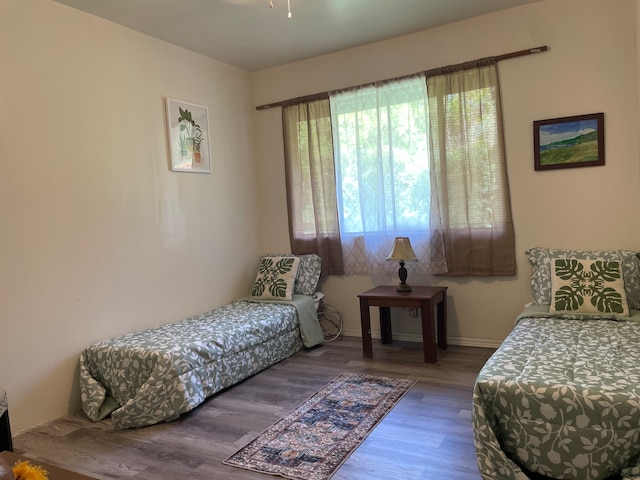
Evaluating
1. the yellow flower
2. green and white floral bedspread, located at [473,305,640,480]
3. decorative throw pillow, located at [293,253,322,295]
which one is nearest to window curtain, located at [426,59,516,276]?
decorative throw pillow, located at [293,253,322,295]

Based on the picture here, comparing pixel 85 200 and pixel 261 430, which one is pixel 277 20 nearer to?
pixel 85 200

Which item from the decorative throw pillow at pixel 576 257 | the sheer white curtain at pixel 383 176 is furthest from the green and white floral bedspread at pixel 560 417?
the sheer white curtain at pixel 383 176

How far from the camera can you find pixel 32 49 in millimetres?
2877

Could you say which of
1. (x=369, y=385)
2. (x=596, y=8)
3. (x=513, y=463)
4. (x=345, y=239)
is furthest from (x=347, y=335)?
(x=596, y=8)

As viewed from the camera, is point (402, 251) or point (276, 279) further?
point (276, 279)

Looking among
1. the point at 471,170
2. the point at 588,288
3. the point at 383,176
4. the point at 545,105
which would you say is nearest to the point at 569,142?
the point at 545,105

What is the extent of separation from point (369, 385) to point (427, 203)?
1.58 m

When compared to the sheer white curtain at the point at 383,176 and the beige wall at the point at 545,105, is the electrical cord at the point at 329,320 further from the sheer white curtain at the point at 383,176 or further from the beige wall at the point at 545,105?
the beige wall at the point at 545,105

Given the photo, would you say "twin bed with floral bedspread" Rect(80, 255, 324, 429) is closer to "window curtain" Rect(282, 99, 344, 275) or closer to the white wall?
the white wall

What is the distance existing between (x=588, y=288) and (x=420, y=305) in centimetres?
110

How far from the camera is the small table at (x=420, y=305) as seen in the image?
354 cm

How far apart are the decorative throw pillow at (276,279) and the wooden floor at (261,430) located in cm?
78

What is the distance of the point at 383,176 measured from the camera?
409cm

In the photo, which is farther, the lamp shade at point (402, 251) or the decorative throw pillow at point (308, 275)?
the decorative throw pillow at point (308, 275)
